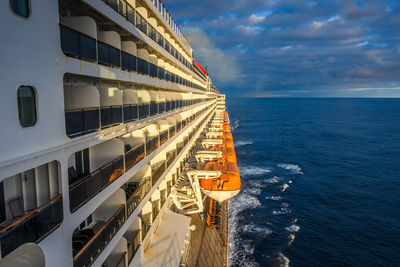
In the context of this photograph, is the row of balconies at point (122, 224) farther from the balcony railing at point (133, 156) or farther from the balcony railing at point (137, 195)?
the balcony railing at point (133, 156)

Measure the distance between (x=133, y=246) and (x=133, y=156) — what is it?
3.78 meters

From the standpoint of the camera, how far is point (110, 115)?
8.74m

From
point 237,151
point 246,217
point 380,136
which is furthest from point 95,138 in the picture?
point 380,136

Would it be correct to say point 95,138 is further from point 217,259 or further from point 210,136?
point 210,136

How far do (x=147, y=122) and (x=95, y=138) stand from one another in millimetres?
5066

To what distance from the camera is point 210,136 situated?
3494 centimetres

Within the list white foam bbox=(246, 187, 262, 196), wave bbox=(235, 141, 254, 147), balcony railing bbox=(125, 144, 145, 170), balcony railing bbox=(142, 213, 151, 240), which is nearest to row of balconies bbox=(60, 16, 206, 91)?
balcony railing bbox=(125, 144, 145, 170)

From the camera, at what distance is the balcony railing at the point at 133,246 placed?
35.4ft

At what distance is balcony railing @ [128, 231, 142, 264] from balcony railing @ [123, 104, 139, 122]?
5023 mm

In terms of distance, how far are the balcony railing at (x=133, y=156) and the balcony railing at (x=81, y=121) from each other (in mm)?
2742

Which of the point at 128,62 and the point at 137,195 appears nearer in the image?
the point at 128,62

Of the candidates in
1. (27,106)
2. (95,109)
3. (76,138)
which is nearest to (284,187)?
(95,109)

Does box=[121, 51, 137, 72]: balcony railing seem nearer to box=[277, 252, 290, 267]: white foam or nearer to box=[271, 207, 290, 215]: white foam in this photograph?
box=[277, 252, 290, 267]: white foam

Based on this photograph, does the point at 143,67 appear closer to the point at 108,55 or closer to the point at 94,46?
the point at 108,55
